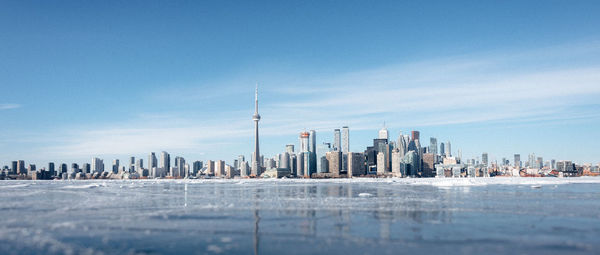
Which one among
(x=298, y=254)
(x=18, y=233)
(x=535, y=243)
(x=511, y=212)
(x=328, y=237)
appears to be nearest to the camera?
(x=298, y=254)

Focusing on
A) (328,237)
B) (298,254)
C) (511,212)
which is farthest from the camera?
(511,212)

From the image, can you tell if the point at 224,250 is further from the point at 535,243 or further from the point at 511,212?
the point at 511,212

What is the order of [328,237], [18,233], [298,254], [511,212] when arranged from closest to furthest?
[298,254] → [328,237] → [18,233] → [511,212]

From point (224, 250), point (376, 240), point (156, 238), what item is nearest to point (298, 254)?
point (224, 250)

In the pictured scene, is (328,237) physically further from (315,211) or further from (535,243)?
(315,211)

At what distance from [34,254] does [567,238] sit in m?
30.5

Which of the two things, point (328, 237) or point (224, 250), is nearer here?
point (224, 250)

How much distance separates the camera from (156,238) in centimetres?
2778

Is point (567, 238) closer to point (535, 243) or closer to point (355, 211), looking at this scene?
point (535, 243)

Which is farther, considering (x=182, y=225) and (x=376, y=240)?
(x=182, y=225)

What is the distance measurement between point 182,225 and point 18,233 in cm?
1088

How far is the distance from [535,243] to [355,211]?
19240 millimetres

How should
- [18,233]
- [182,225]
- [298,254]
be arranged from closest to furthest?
1. [298,254]
2. [18,233]
3. [182,225]

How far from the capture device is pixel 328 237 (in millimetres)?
27500
